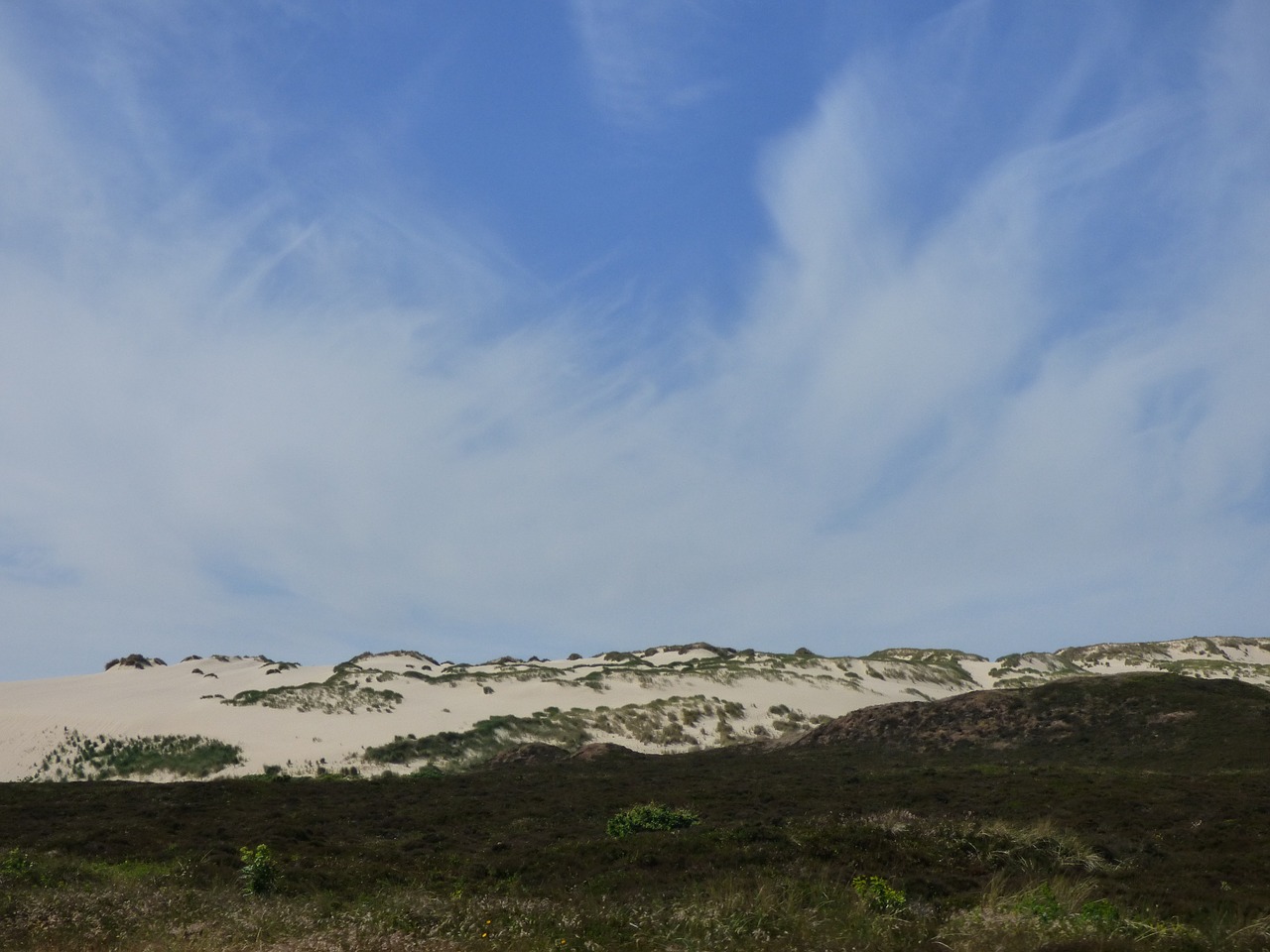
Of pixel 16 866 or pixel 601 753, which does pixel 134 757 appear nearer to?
pixel 601 753

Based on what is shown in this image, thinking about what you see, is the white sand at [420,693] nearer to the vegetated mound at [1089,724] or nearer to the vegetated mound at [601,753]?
the vegetated mound at [601,753]

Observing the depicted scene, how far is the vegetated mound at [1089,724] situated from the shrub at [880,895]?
27155mm

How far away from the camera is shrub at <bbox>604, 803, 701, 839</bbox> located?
2522cm

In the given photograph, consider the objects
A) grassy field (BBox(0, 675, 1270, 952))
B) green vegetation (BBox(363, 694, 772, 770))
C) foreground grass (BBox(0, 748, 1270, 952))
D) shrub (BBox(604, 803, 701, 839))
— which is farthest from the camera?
green vegetation (BBox(363, 694, 772, 770))

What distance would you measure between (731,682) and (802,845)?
52.5 meters

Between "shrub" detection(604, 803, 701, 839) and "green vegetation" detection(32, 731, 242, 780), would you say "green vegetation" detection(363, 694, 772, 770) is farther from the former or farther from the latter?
"shrub" detection(604, 803, 701, 839)

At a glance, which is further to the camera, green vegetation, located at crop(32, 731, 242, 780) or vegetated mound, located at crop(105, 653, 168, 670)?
vegetated mound, located at crop(105, 653, 168, 670)

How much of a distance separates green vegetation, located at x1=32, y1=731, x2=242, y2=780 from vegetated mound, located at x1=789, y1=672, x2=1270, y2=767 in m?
31.6

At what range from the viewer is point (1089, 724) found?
46969 mm

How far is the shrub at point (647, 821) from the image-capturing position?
2522 centimetres

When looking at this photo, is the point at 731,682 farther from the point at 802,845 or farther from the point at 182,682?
the point at 802,845

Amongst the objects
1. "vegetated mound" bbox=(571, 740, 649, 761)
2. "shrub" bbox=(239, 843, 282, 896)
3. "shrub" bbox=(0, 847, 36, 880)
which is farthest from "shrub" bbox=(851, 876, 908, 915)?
"vegetated mound" bbox=(571, 740, 649, 761)

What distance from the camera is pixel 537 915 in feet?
47.9

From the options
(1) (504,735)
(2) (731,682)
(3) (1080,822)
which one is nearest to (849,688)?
(2) (731,682)
